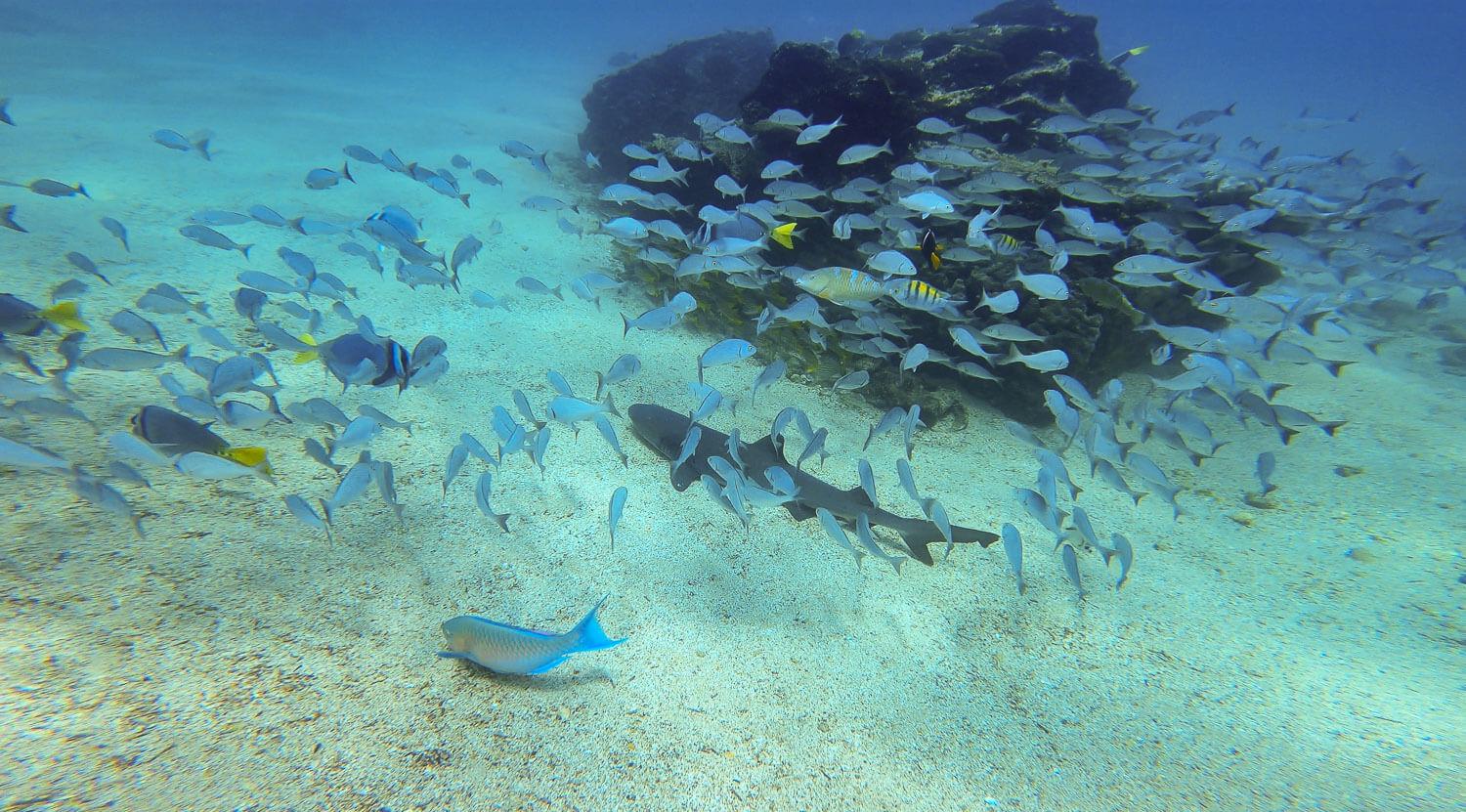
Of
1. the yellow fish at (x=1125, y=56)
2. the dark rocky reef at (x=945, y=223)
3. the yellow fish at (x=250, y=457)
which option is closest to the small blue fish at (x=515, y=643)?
the yellow fish at (x=250, y=457)

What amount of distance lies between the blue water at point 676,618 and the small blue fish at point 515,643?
27 cm

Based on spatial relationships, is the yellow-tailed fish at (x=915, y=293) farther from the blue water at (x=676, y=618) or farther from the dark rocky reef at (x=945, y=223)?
the blue water at (x=676, y=618)

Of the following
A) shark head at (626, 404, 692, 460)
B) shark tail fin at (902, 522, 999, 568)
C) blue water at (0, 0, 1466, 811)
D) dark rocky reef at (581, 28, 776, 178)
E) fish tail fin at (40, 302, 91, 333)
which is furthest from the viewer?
dark rocky reef at (581, 28, 776, 178)

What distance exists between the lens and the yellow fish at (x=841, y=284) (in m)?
4.20

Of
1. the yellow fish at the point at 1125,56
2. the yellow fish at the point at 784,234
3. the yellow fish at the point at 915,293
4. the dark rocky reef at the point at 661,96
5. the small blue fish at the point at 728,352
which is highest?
the yellow fish at the point at 1125,56

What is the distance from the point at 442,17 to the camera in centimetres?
7731

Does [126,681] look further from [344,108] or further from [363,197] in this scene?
[344,108]

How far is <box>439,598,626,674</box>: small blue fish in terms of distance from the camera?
7.29 feet

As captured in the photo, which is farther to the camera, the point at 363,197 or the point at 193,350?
the point at 363,197

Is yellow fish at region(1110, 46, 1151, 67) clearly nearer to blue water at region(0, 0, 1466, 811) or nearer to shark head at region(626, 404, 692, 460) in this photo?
blue water at region(0, 0, 1466, 811)

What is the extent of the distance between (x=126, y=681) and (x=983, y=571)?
4.86m

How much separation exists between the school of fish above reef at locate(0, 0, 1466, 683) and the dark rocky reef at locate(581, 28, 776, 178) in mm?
5765

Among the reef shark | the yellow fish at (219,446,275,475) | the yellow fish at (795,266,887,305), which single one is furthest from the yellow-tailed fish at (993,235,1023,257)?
the yellow fish at (219,446,275,475)

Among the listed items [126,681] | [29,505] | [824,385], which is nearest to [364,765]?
[126,681]
